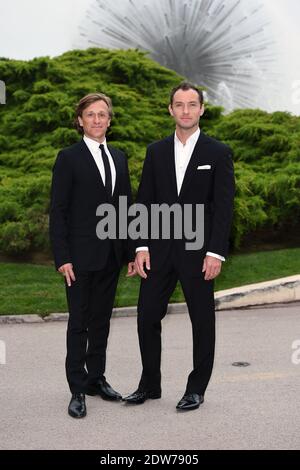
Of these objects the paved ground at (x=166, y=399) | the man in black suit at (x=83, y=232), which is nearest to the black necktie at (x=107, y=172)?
the man in black suit at (x=83, y=232)

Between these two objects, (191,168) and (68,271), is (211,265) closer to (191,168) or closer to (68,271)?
(191,168)

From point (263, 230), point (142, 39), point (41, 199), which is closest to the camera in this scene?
point (41, 199)

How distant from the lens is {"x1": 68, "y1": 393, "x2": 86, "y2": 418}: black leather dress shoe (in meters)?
4.75

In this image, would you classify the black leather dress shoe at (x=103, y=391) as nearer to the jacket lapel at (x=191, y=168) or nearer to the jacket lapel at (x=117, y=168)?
the jacket lapel at (x=117, y=168)

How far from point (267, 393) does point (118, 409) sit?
3.64 ft

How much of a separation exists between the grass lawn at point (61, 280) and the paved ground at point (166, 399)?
1.13 m

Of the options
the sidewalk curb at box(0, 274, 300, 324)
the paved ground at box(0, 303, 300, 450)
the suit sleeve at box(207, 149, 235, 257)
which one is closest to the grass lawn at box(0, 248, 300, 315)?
the sidewalk curb at box(0, 274, 300, 324)

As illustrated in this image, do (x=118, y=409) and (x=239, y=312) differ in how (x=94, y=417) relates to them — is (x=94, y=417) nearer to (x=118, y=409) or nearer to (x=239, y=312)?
(x=118, y=409)

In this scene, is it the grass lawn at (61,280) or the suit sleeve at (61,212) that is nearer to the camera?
the suit sleeve at (61,212)

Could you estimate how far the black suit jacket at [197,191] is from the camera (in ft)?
15.6

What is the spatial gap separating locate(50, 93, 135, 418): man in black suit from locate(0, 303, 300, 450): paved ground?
32 cm
